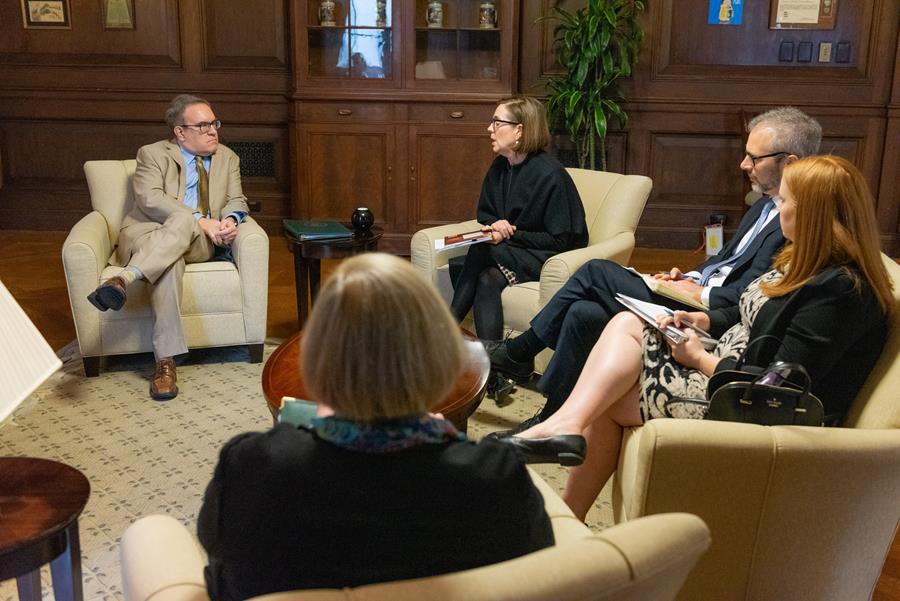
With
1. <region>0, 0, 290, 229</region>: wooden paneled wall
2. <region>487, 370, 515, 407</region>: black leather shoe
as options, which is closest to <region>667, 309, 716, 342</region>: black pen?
<region>487, 370, 515, 407</region>: black leather shoe

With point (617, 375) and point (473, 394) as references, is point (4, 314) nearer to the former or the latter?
point (473, 394)

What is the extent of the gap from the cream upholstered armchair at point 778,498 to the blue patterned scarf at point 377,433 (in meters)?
0.69

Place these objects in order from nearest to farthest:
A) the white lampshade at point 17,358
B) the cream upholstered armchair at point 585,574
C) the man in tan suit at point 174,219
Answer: the cream upholstered armchair at point 585,574 < the white lampshade at point 17,358 < the man in tan suit at point 174,219

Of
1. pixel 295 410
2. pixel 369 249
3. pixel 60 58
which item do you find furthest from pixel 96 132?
pixel 295 410

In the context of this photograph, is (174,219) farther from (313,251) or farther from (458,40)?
(458,40)

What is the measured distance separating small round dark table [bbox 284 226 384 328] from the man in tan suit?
28 cm

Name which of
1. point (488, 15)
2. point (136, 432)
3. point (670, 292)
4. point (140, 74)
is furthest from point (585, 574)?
point (140, 74)

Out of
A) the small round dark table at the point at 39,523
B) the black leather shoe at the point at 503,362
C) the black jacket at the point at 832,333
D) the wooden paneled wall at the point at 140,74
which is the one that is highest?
the wooden paneled wall at the point at 140,74

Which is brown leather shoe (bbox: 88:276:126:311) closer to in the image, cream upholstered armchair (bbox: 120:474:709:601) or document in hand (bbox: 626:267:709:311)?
document in hand (bbox: 626:267:709:311)

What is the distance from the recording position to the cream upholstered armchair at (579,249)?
10.7ft

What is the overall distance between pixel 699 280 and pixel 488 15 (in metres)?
2.96

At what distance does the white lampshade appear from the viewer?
143 centimetres

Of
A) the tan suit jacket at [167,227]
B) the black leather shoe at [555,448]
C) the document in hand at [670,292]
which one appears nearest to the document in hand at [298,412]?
the black leather shoe at [555,448]

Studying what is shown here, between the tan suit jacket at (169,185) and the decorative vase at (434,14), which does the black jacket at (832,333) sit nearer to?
the tan suit jacket at (169,185)
